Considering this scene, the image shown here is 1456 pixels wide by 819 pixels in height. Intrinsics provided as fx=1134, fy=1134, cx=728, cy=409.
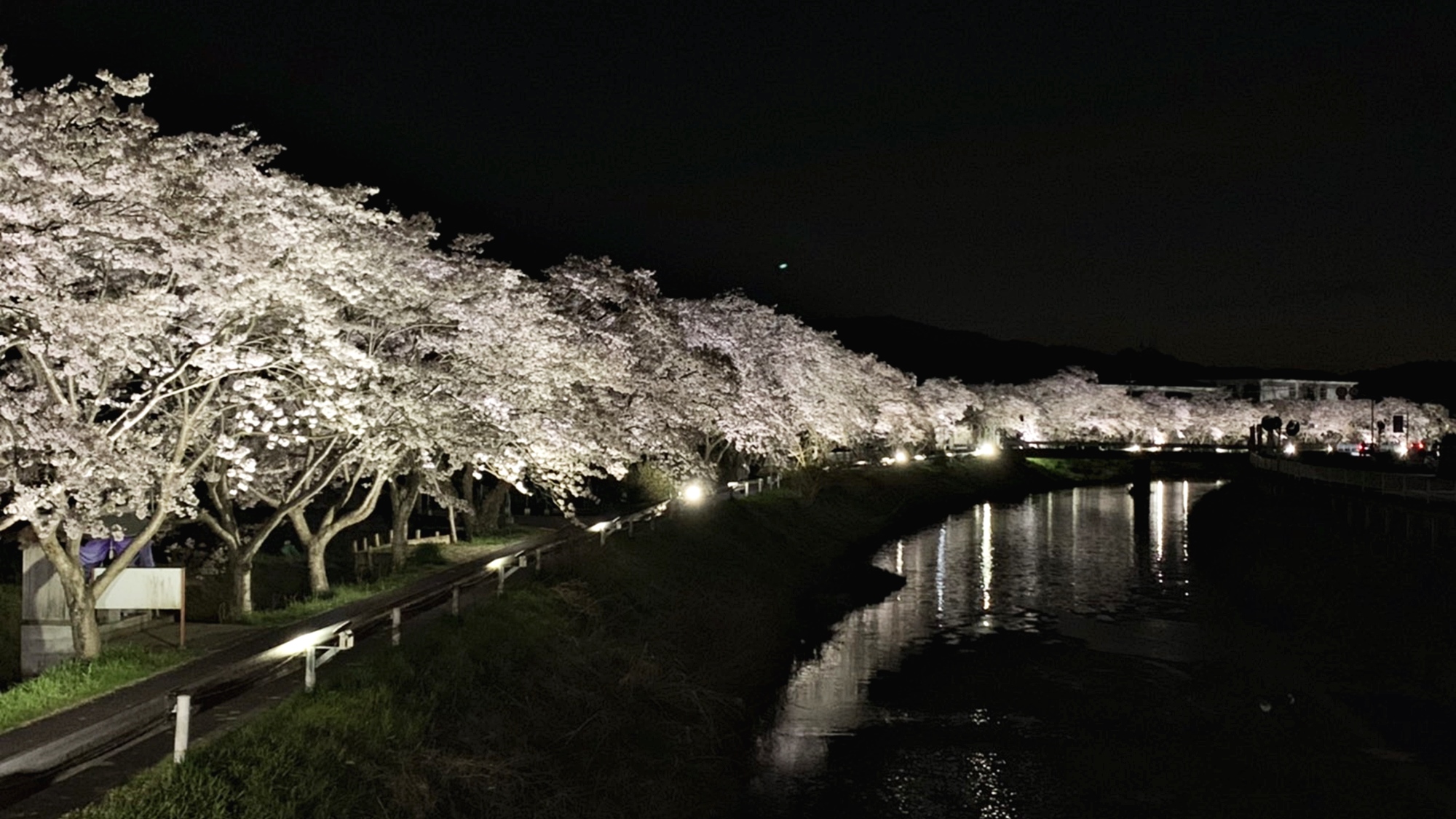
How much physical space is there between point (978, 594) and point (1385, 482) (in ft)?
65.6

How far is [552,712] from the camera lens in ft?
59.5

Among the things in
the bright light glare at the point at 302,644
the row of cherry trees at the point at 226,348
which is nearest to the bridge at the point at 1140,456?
the row of cherry trees at the point at 226,348

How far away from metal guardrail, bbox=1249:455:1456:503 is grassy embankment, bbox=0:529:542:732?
3763cm

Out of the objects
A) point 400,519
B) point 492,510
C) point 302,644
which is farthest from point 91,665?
point 492,510

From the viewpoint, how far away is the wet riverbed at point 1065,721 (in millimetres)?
19031

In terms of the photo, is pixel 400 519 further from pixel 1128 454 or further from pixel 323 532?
pixel 1128 454

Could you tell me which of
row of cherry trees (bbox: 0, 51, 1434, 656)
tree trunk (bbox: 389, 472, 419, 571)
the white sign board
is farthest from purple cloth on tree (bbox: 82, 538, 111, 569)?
tree trunk (bbox: 389, 472, 419, 571)

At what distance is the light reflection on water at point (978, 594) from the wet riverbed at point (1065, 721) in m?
0.11

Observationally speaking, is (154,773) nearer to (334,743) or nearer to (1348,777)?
(334,743)

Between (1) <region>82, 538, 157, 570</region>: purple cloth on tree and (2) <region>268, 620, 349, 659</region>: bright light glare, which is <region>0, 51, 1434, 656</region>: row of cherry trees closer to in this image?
(1) <region>82, 538, 157, 570</region>: purple cloth on tree

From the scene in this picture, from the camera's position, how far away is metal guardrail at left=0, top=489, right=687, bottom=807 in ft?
37.3

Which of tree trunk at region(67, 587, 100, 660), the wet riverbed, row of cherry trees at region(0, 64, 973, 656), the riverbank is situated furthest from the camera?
the riverbank

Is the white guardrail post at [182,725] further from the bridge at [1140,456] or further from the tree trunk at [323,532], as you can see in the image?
the bridge at [1140,456]

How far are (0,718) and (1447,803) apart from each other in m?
21.6
